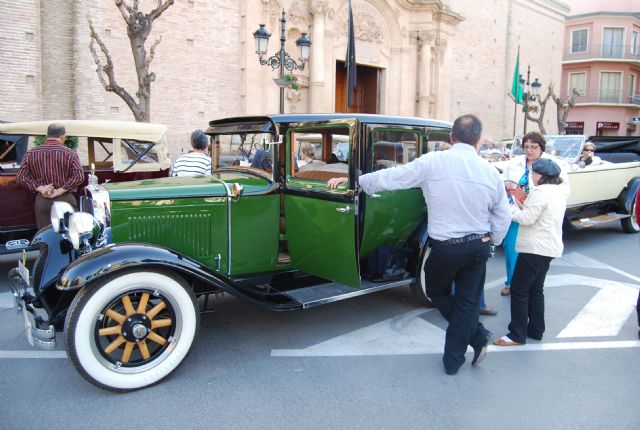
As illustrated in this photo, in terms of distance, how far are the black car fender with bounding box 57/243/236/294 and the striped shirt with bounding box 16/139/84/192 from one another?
9.04 feet

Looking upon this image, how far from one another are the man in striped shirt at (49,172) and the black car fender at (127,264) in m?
2.75

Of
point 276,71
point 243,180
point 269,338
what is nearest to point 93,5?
point 276,71

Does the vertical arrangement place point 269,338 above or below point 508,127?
below

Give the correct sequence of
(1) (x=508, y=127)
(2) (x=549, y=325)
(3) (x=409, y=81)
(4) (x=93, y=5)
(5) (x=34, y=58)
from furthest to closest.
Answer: (1) (x=508, y=127), (3) (x=409, y=81), (4) (x=93, y=5), (5) (x=34, y=58), (2) (x=549, y=325)

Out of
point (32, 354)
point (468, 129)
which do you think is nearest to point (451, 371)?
point (468, 129)

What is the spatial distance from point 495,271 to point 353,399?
4.37 m

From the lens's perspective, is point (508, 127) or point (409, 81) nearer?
point (409, 81)

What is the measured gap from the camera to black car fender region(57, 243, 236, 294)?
3.17 metres

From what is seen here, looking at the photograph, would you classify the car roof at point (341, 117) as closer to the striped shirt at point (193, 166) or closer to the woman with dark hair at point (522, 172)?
the woman with dark hair at point (522, 172)

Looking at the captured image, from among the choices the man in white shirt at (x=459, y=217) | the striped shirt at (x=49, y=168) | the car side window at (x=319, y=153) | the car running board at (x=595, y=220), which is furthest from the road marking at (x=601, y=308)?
the striped shirt at (x=49, y=168)

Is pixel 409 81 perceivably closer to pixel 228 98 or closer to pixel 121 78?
pixel 228 98

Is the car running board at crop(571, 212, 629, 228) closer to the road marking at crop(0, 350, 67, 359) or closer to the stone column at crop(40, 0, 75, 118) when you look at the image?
the road marking at crop(0, 350, 67, 359)

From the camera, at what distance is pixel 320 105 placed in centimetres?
→ 1894

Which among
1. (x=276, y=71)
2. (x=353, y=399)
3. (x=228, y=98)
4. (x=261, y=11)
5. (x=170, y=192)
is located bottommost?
(x=353, y=399)
